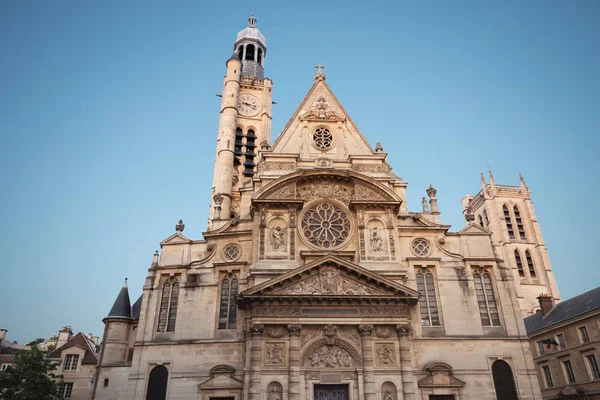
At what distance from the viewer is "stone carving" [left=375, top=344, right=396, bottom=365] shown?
19.3 m

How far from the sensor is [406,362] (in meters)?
19.2

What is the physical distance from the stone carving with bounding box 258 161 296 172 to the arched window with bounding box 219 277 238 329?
6.22m

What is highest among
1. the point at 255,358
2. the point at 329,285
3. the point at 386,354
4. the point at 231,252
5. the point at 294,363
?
the point at 231,252

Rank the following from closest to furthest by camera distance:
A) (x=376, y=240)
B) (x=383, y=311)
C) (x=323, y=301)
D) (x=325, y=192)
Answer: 1. (x=323, y=301)
2. (x=383, y=311)
3. (x=376, y=240)
4. (x=325, y=192)

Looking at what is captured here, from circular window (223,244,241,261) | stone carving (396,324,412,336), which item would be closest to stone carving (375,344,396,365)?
stone carving (396,324,412,336)

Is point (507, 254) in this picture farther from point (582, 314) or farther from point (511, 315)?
point (511, 315)

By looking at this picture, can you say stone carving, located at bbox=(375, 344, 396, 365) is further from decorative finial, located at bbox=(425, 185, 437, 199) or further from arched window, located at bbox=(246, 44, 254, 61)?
arched window, located at bbox=(246, 44, 254, 61)

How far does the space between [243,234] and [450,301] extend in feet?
35.1

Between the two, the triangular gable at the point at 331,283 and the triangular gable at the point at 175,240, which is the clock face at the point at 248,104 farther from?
the triangular gable at the point at 331,283

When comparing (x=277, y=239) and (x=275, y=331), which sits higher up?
(x=277, y=239)

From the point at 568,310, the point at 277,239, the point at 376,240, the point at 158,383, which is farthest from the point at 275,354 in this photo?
the point at 568,310

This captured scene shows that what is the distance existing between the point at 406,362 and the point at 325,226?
24.2ft

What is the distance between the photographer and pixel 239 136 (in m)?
39.3

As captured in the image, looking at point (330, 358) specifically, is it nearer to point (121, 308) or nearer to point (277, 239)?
point (277, 239)
